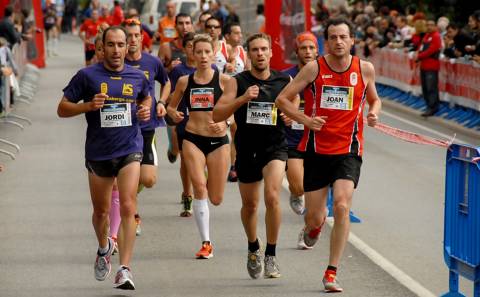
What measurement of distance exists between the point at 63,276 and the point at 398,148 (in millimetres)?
10234

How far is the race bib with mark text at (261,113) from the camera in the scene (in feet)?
33.9

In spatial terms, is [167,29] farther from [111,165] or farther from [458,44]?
[111,165]

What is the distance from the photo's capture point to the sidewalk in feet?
32.6

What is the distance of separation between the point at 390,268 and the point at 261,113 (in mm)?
1666

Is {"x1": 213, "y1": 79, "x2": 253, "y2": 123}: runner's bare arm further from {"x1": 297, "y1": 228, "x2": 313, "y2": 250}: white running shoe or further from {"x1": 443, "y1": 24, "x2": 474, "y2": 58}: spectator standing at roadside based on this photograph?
{"x1": 443, "y1": 24, "x2": 474, "y2": 58}: spectator standing at roadside

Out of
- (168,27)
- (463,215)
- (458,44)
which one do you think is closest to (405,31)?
(458,44)

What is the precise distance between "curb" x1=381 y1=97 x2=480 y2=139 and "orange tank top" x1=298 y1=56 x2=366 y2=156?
1192 cm

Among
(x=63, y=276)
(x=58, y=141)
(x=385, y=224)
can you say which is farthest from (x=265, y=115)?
(x=58, y=141)

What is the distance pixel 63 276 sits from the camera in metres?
10.5

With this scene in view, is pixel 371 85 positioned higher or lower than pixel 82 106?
higher

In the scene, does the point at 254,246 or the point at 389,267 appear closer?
the point at 254,246

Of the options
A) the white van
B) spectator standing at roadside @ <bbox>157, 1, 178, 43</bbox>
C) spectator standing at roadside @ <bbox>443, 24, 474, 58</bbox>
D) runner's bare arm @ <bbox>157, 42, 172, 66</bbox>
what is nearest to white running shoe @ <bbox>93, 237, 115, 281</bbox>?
runner's bare arm @ <bbox>157, 42, 172, 66</bbox>

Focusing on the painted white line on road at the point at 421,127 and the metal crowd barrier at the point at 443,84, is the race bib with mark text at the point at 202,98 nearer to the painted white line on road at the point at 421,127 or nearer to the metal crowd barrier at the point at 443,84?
the painted white line on road at the point at 421,127

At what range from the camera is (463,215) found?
8.62 metres
